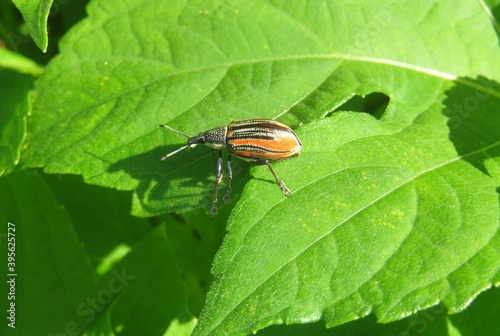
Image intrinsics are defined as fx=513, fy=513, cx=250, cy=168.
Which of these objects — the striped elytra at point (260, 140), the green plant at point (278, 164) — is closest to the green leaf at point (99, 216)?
the green plant at point (278, 164)

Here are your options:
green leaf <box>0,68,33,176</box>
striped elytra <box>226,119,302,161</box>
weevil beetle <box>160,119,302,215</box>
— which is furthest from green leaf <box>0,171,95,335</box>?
striped elytra <box>226,119,302,161</box>

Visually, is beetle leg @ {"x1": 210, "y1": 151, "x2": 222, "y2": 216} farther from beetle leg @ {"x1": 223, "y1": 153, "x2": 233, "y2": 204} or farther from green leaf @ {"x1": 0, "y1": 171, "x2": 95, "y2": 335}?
green leaf @ {"x1": 0, "y1": 171, "x2": 95, "y2": 335}

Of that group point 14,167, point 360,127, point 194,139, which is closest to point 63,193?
point 14,167

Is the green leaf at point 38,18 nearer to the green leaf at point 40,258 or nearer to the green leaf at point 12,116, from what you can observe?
the green leaf at point 12,116

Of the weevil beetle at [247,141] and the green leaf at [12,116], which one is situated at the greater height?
the weevil beetle at [247,141]

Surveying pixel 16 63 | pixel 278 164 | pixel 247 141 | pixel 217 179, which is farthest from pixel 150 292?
pixel 16 63

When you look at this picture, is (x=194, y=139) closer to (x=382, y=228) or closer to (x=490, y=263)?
(x=382, y=228)

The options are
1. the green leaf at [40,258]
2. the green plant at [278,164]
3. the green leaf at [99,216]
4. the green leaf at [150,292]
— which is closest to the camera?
the green plant at [278,164]
